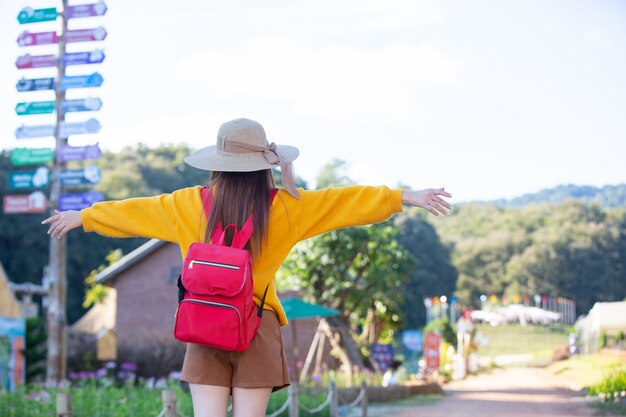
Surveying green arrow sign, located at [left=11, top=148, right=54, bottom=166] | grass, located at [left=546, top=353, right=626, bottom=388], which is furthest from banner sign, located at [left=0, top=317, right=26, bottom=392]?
grass, located at [left=546, top=353, right=626, bottom=388]

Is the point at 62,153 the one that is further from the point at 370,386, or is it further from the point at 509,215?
the point at 509,215

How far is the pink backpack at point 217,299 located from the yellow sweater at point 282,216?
19 centimetres

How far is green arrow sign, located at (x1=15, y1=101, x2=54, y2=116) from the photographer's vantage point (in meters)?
15.7

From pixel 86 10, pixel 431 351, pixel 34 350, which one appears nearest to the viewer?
pixel 86 10

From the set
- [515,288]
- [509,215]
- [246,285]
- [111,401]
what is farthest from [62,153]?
[509,215]

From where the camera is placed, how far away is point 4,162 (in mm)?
46469

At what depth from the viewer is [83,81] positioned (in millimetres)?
15695

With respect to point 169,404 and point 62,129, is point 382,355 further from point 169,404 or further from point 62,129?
point 169,404

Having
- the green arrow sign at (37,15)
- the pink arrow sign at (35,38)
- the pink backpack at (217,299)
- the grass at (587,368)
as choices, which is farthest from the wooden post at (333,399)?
the pink backpack at (217,299)

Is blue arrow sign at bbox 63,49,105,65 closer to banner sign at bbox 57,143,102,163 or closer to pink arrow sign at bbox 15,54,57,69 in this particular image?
pink arrow sign at bbox 15,54,57,69

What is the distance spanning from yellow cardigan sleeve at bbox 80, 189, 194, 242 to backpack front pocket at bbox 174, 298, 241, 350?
0.42 m

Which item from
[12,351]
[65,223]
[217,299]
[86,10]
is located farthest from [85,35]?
[217,299]

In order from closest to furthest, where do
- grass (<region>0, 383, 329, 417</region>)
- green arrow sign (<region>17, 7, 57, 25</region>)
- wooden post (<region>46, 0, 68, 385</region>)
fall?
1. grass (<region>0, 383, 329, 417</region>)
2. green arrow sign (<region>17, 7, 57, 25</region>)
3. wooden post (<region>46, 0, 68, 385</region>)

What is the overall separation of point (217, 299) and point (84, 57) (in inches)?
519
